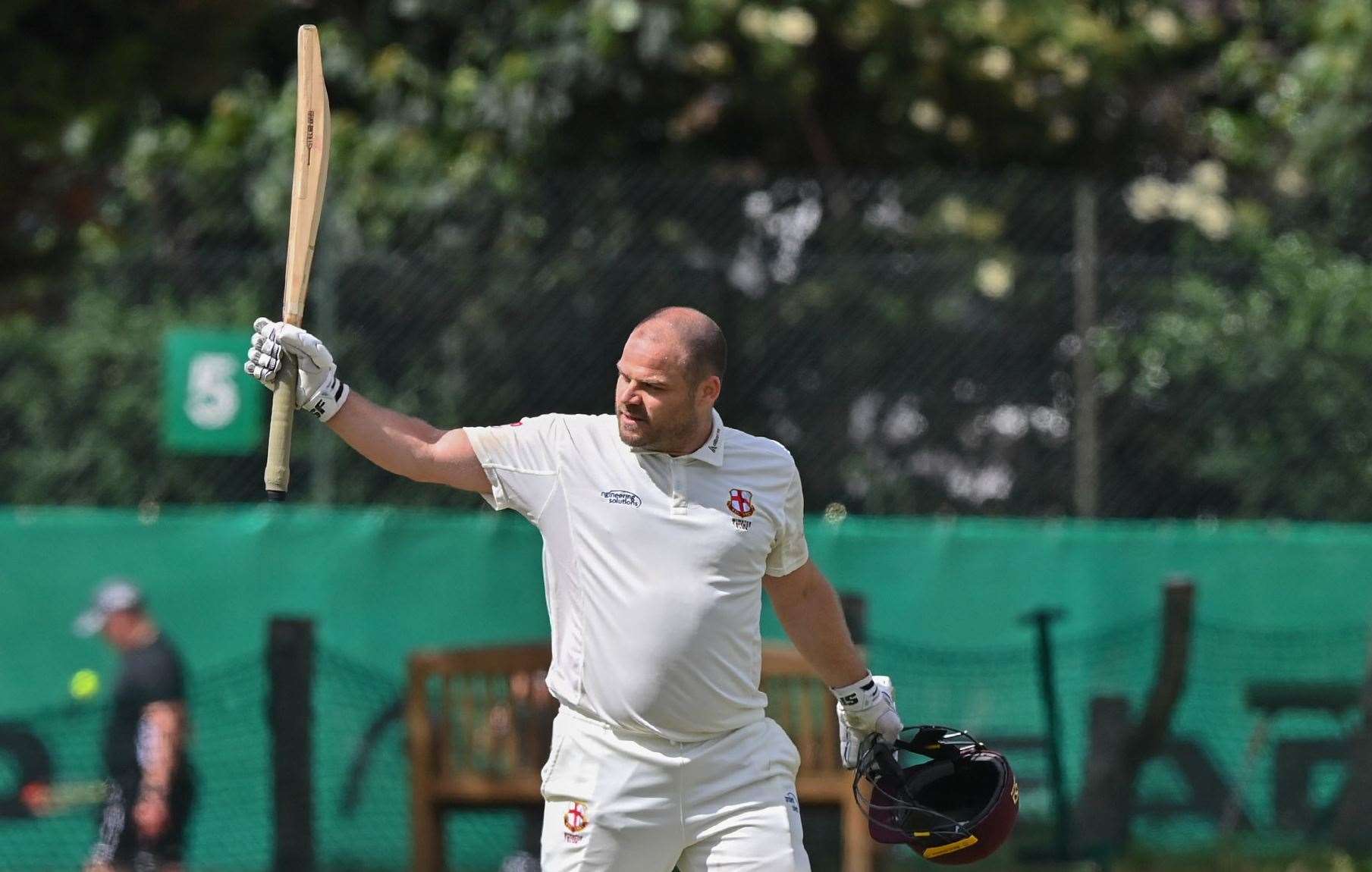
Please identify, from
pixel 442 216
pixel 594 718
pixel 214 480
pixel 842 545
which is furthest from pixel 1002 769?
pixel 442 216

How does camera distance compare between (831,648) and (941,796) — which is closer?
(831,648)

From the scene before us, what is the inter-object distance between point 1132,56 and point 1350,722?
5356mm

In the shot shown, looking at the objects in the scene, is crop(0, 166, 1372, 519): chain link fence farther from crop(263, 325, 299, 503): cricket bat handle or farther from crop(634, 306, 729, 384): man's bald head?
crop(263, 325, 299, 503): cricket bat handle

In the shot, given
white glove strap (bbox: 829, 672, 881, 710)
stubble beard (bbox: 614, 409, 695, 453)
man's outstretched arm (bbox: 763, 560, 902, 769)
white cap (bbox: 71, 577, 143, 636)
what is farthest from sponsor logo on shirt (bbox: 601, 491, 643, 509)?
white cap (bbox: 71, 577, 143, 636)

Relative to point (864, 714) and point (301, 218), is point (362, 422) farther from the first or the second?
point (864, 714)

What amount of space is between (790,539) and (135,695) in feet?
14.5

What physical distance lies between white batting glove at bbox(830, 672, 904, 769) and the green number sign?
4.43 meters

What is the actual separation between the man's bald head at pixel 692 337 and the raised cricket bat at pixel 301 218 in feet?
2.67

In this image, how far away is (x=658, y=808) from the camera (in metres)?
4.66

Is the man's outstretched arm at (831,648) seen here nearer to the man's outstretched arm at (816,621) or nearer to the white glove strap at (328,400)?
the man's outstretched arm at (816,621)

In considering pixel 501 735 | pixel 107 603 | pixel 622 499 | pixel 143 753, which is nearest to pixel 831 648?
pixel 622 499

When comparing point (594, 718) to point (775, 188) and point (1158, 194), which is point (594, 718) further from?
point (1158, 194)

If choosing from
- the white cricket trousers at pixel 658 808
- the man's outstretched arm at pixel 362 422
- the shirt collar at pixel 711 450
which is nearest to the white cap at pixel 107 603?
the man's outstretched arm at pixel 362 422

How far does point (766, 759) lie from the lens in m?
4.79
